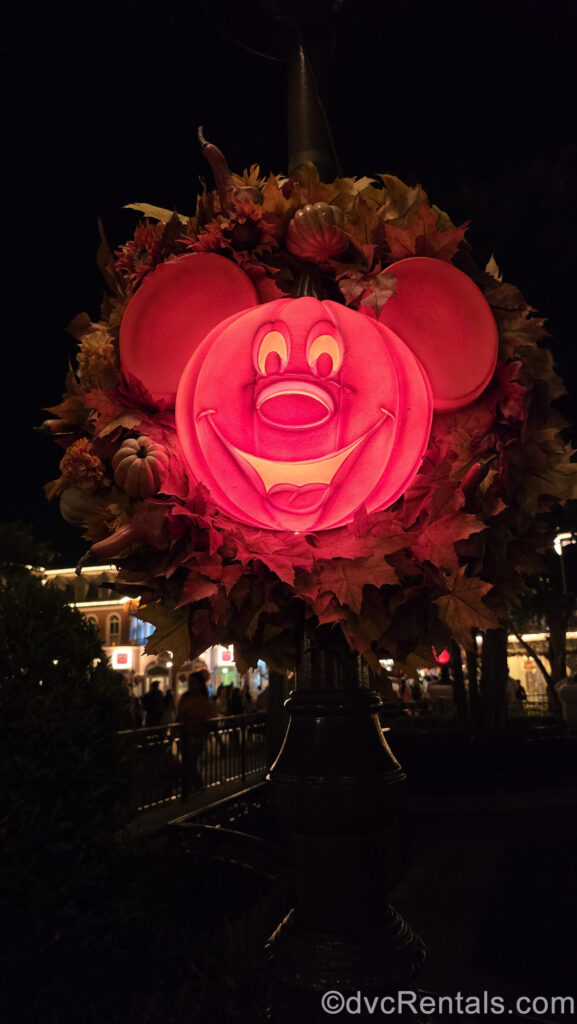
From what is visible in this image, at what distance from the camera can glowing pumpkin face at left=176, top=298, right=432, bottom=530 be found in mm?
1700

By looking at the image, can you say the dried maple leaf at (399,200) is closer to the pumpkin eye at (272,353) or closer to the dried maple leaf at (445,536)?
the pumpkin eye at (272,353)

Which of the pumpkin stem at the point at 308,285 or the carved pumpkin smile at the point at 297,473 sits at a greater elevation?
the pumpkin stem at the point at 308,285

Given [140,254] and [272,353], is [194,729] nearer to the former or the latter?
[140,254]

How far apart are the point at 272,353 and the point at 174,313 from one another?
1.00 feet

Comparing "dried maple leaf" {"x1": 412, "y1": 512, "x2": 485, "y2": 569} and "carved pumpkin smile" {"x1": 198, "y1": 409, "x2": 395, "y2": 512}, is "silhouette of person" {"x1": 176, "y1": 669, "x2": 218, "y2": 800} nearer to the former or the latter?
"carved pumpkin smile" {"x1": 198, "y1": 409, "x2": 395, "y2": 512}

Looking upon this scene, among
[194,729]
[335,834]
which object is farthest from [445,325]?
[194,729]

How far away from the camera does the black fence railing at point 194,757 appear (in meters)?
10.1

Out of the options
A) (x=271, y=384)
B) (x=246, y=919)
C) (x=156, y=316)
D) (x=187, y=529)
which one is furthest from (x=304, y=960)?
(x=246, y=919)

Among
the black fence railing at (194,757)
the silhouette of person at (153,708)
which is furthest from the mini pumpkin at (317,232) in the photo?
the silhouette of person at (153,708)

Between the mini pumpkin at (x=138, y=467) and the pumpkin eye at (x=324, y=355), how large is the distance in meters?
0.43

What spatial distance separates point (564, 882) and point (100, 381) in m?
7.52

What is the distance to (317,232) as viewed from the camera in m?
1.87

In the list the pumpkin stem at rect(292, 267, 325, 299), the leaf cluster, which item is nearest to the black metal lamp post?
the leaf cluster

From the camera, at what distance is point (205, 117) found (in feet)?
11.5
